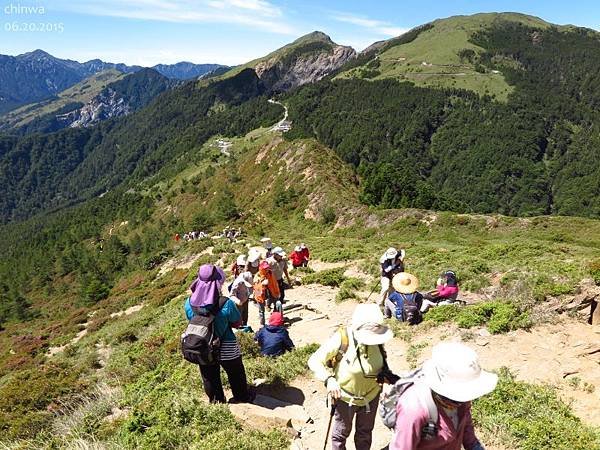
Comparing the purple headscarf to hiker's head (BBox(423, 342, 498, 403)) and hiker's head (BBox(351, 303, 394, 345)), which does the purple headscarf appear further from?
hiker's head (BBox(423, 342, 498, 403))

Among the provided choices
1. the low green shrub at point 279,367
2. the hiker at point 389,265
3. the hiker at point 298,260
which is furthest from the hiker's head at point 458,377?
the hiker at point 298,260

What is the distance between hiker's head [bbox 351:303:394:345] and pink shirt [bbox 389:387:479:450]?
98 cm

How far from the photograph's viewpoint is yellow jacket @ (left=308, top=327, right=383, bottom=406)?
17.2ft

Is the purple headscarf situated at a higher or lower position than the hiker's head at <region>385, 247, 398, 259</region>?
higher

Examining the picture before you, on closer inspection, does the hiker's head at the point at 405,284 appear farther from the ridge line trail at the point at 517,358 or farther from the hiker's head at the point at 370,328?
the hiker's head at the point at 370,328

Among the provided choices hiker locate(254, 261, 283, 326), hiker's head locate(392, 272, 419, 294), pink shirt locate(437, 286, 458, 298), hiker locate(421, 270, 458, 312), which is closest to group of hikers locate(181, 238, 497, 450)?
hiker locate(254, 261, 283, 326)

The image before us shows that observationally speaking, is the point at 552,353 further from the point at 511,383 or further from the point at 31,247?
the point at 31,247

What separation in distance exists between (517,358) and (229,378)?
21.2ft

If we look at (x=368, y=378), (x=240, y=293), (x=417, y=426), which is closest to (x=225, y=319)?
(x=368, y=378)

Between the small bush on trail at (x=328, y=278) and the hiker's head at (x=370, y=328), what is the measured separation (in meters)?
13.7

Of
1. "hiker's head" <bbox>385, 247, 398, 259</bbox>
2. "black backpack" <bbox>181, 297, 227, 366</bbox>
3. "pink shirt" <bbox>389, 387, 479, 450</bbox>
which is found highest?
"pink shirt" <bbox>389, 387, 479, 450</bbox>

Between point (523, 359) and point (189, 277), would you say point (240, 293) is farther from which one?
point (189, 277)

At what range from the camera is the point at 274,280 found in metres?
13.1

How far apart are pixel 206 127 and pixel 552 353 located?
181751 mm
